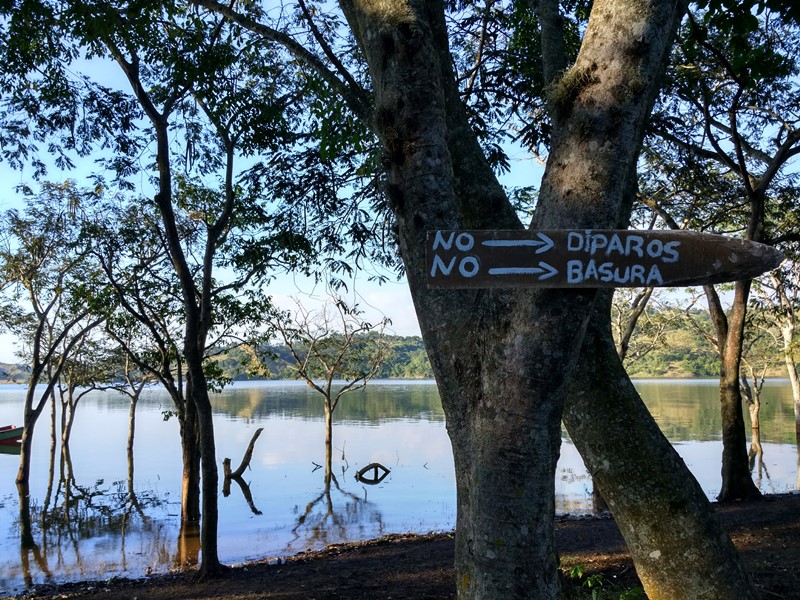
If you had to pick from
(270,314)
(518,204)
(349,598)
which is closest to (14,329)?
(270,314)

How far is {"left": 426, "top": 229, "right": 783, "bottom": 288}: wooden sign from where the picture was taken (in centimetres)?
182

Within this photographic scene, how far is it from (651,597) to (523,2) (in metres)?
4.72

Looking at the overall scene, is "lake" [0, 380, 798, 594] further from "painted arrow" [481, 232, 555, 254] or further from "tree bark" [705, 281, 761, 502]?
"painted arrow" [481, 232, 555, 254]

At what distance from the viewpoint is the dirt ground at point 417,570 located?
4.54 meters

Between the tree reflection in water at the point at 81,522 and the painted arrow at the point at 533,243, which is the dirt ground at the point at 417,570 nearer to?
the painted arrow at the point at 533,243

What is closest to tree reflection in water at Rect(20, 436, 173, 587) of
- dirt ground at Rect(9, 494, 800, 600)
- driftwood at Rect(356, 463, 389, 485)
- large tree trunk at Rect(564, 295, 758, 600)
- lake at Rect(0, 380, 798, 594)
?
lake at Rect(0, 380, 798, 594)

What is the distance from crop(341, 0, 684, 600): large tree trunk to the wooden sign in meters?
0.09

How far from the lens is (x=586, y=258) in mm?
1831

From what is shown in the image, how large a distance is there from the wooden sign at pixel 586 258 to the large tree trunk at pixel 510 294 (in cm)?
9

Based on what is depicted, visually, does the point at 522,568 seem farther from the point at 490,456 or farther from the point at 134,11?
the point at 134,11

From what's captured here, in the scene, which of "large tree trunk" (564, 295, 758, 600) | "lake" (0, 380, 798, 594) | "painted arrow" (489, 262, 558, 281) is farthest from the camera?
"lake" (0, 380, 798, 594)

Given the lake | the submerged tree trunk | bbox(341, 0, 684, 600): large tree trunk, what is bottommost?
the lake

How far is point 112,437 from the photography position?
3381 cm

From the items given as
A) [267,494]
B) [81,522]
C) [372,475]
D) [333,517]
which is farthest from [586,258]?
[372,475]
